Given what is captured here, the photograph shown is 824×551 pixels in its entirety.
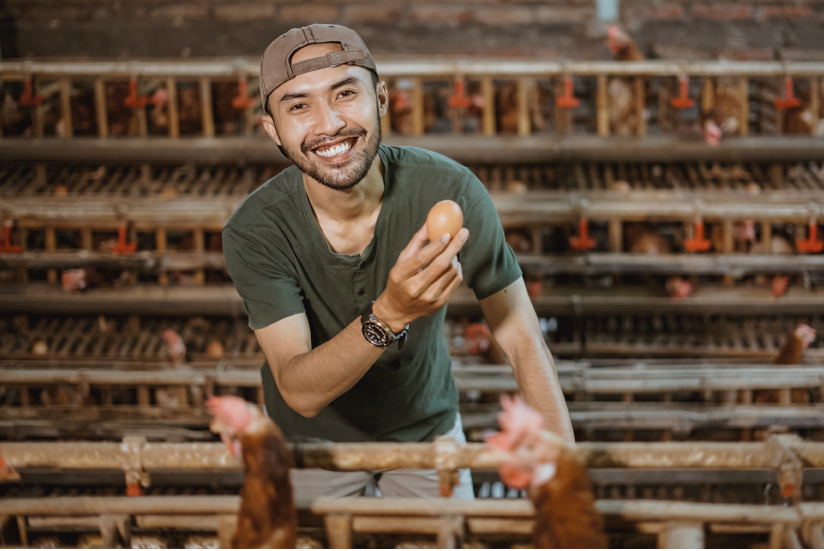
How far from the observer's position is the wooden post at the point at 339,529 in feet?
3.83

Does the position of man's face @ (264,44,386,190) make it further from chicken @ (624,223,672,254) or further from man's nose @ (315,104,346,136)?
chicken @ (624,223,672,254)

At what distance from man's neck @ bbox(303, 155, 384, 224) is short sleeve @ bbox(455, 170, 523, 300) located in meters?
0.21

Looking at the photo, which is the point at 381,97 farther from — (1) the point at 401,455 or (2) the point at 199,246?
(2) the point at 199,246

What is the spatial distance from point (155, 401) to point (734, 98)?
377 centimetres

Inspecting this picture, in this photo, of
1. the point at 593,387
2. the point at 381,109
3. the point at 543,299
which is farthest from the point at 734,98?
the point at 381,109

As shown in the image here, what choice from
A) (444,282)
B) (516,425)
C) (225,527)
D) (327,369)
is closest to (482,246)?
(444,282)

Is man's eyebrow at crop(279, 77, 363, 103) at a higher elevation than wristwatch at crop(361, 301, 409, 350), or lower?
higher

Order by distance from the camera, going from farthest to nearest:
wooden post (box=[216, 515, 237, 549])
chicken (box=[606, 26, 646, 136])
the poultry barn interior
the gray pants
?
1. chicken (box=[606, 26, 646, 136])
2. the poultry barn interior
3. the gray pants
4. wooden post (box=[216, 515, 237, 549])

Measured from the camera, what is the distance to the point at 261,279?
1.49 meters

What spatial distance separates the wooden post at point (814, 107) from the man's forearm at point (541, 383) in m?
3.01

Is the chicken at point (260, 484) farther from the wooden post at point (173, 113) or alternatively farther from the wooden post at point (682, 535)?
the wooden post at point (173, 113)

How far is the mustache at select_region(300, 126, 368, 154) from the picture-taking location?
4.43 feet

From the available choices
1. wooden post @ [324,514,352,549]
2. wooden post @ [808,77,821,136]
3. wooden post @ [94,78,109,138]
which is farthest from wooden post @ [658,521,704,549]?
wooden post @ [94,78,109,138]

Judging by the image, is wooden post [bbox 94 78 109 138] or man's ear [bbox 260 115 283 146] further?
wooden post [bbox 94 78 109 138]
